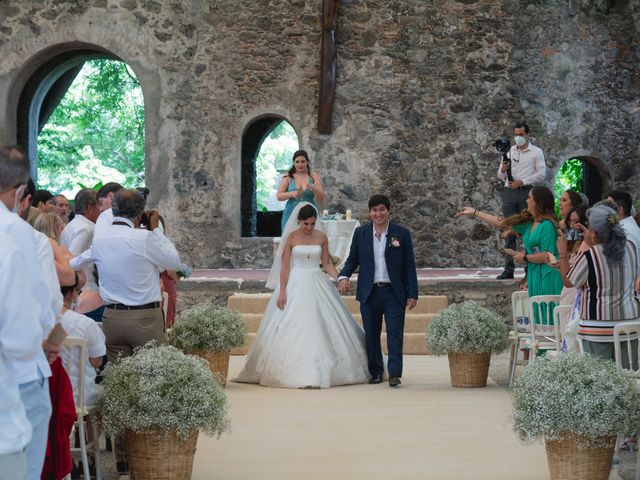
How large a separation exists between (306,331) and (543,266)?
1893 millimetres

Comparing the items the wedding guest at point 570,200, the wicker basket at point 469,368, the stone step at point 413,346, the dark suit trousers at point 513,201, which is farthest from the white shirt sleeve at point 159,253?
the dark suit trousers at point 513,201

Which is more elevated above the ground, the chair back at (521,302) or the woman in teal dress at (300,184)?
the woman in teal dress at (300,184)

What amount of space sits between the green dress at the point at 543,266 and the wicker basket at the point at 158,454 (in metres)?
3.72

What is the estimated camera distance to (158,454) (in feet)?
15.1

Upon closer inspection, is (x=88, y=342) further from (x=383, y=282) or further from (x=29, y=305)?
(x=383, y=282)

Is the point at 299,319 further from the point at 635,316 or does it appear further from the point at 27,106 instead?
the point at 27,106

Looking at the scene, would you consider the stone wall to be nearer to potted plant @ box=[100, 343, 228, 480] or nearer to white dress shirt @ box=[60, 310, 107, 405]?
white dress shirt @ box=[60, 310, 107, 405]

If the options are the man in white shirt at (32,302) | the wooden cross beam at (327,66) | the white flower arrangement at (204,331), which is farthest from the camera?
the wooden cross beam at (327,66)

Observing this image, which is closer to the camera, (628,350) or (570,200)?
(628,350)

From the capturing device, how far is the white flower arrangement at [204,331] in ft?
24.8

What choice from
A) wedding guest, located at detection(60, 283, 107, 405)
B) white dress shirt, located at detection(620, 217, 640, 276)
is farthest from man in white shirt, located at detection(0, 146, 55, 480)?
white dress shirt, located at detection(620, 217, 640, 276)

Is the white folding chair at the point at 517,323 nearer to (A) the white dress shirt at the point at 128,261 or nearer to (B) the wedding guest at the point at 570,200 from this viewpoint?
(B) the wedding guest at the point at 570,200

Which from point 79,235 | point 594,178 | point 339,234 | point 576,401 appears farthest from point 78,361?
point 594,178

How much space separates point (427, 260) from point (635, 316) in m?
8.09
